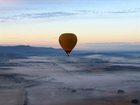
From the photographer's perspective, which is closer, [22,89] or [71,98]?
[71,98]

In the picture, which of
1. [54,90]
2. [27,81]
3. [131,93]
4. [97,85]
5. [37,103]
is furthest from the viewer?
[27,81]

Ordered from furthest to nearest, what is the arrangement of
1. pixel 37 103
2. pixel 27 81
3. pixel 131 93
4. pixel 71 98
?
pixel 27 81 → pixel 131 93 → pixel 71 98 → pixel 37 103

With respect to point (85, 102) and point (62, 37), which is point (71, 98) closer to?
point (85, 102)

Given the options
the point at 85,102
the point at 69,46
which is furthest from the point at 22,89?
the point at 69,46

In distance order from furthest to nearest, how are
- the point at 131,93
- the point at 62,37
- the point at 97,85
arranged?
the point at 97,85, the point at 131,93, the point at 62,37

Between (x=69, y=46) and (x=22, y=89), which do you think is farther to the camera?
(x=22, y=89)

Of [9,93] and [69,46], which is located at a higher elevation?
[69,46]

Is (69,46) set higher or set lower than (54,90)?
higher

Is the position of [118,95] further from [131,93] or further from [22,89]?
[22,89]

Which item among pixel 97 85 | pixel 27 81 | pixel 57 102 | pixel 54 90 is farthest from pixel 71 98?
pixel 27 81
